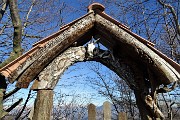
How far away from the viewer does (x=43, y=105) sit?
2402mm

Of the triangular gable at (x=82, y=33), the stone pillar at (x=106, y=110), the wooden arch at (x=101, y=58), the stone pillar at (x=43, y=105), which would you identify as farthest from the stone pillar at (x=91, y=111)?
the stone pillar at (x=43, y=105)

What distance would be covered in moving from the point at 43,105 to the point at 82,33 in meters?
1.11

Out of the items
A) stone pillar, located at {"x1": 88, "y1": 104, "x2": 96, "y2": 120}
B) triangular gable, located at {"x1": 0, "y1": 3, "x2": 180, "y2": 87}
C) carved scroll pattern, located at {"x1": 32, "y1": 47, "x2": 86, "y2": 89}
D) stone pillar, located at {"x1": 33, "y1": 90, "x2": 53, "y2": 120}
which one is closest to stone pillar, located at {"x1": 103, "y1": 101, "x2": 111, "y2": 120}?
stone pillar, located at {"x1": 88, "y1": 104, "x2": 96, "y2": 120}


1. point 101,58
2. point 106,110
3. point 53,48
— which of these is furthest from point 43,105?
point 106,110

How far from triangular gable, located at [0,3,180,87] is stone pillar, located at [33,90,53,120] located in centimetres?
26

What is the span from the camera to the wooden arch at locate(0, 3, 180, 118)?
2473 millimetres

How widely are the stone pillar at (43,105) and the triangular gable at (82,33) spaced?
256mm

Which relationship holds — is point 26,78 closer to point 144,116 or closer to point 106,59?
point 106,59

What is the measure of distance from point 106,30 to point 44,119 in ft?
4.77

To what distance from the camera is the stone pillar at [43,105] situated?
2355 mm

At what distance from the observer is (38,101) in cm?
243

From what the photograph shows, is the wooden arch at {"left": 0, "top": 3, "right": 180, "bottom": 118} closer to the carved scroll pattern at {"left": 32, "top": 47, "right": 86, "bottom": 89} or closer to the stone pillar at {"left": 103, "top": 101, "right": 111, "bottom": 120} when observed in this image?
the carved scroll pattern at {"left": 32, "top": 47, "right": 86, "bottom": 89}

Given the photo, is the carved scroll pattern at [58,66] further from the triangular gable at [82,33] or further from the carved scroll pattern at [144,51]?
the carved scroll pattern at [144,51]

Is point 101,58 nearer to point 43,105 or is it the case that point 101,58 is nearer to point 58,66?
point 58,66
